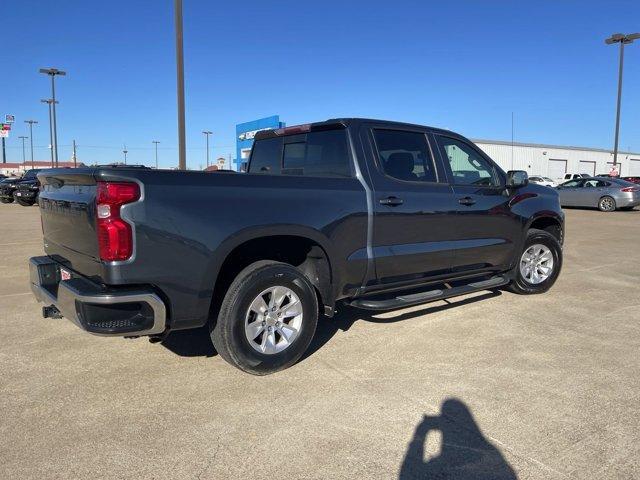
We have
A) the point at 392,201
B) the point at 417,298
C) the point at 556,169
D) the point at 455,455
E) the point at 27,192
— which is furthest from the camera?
the point at 556,169

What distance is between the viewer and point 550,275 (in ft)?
21.0

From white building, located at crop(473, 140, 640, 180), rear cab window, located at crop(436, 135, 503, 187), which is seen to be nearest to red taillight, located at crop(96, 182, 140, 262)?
rear cab window, located at crop(436, 135, 503, 187)

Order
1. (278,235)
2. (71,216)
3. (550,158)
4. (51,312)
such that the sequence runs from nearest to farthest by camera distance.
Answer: (71,216)
(278,235)
(51,312)
(550,158)

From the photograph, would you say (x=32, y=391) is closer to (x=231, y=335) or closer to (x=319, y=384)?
(x=231, y=335)

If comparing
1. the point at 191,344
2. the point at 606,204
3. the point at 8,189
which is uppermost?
the point at 8,189

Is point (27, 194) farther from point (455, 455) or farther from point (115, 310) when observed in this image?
point (455, 455)

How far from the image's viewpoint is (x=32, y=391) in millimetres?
3518

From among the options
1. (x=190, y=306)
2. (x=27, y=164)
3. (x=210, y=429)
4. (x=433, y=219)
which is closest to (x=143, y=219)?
(x=190, y=306)

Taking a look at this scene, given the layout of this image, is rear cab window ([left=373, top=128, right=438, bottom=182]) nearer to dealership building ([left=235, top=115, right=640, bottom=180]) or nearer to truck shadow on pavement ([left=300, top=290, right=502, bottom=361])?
truck shadow on pavement ([left=300, top=290, right=502, bottom=361])

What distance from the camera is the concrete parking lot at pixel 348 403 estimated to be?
8.90 ft

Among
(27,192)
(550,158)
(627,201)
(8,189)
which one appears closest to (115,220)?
(27,192)

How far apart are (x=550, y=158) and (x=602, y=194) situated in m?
35.6

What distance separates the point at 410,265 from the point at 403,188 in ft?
2.31

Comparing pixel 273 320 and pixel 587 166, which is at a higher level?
pixel 587 166
